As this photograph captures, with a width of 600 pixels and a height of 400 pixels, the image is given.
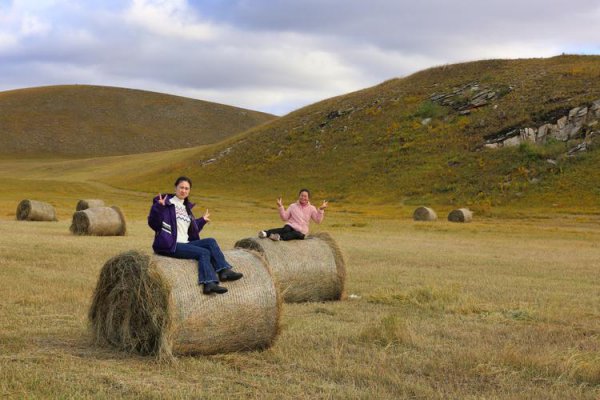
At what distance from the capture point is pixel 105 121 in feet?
468

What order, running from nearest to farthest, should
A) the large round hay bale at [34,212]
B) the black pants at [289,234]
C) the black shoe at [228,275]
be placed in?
1. the black shoe at [228,275]
2. the black pants at [289,234]
3. the large round hay bale at [34,212]

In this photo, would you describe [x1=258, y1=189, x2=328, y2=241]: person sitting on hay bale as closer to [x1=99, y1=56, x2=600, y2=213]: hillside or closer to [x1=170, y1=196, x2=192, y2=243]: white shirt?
[x1=170, y1=196, x2=192, y2=243]: white shirt

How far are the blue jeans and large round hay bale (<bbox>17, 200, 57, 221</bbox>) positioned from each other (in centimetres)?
2595

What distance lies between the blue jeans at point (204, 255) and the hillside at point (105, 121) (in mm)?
122489

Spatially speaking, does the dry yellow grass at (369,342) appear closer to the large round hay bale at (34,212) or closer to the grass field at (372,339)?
the grass field at (372,339)

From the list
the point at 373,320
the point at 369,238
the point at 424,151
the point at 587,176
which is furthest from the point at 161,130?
the point at 373,320

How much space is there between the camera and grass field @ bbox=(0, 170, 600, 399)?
22.3 ft

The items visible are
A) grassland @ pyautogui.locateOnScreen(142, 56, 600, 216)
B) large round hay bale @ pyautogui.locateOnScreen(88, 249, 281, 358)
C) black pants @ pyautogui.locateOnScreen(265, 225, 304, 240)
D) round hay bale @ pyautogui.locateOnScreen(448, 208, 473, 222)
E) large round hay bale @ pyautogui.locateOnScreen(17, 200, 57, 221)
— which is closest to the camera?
large round hay bale @ pyautogui.locateOnScreen(88, 249, 281, 358)

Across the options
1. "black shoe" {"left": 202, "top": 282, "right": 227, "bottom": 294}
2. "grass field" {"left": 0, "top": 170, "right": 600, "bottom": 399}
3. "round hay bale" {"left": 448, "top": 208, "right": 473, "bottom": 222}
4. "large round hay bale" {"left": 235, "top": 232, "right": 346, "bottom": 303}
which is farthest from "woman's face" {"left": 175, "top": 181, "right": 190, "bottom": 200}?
"round hay bale" {"left": 448, "top": 208, "right": 473, "bottom": 222}

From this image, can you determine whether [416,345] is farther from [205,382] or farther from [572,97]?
[572,97]

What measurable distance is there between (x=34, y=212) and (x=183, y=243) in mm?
26015

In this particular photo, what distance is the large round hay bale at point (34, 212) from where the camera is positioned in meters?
32.4

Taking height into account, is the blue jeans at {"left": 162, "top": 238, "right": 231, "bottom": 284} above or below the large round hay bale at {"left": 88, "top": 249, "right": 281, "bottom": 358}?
above

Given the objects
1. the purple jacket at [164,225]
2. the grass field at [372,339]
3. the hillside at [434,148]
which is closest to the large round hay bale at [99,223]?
the grass field at [372,339]
